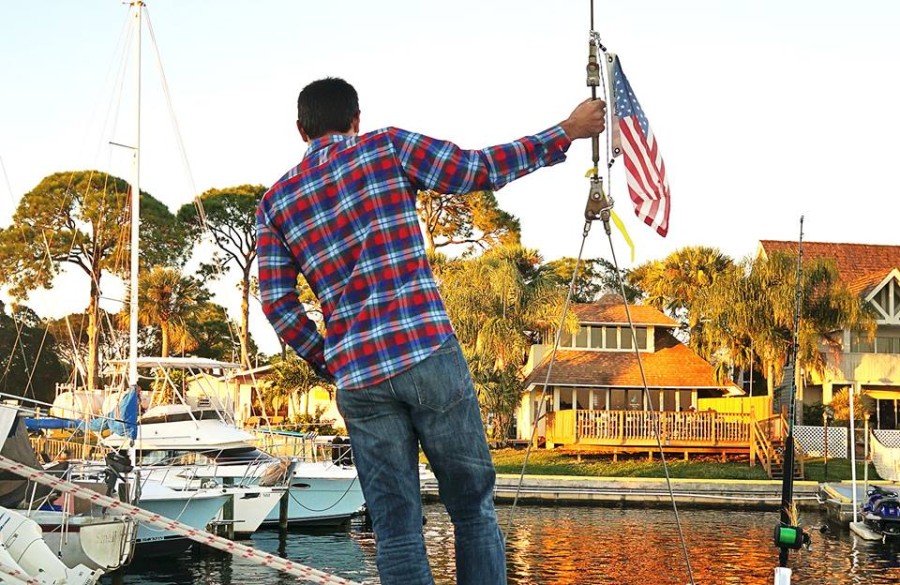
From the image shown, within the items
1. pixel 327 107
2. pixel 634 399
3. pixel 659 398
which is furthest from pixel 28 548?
pixel 634 399

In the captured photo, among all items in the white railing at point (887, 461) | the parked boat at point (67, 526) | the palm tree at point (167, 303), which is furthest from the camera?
the palm tree at point (167, 303)

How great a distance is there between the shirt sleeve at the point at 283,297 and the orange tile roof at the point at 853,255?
5001 cm

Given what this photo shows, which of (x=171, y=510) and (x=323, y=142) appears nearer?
(x=323, y=142)

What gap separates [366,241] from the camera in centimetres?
321

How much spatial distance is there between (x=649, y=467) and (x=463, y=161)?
37.3m

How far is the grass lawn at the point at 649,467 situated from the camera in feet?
126

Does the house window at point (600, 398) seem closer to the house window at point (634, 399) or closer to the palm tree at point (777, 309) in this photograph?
the house window at point (634, 399)

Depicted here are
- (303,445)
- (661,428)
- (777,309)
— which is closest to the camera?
(303,445)

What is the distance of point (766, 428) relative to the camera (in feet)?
133

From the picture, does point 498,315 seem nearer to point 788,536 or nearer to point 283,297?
point 788,536

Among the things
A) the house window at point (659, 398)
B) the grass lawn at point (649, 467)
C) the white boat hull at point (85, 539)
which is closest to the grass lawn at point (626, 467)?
the grass lawn at point (649, 467)

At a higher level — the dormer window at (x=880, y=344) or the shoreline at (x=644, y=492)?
the dormer window at (x=880, y=344)

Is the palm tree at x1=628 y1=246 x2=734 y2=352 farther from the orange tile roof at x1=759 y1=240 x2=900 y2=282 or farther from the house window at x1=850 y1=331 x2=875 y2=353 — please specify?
the house window at x1=850 y1=331 x2=875 y2=353

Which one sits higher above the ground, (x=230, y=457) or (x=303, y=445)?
(x=303, y=445)
